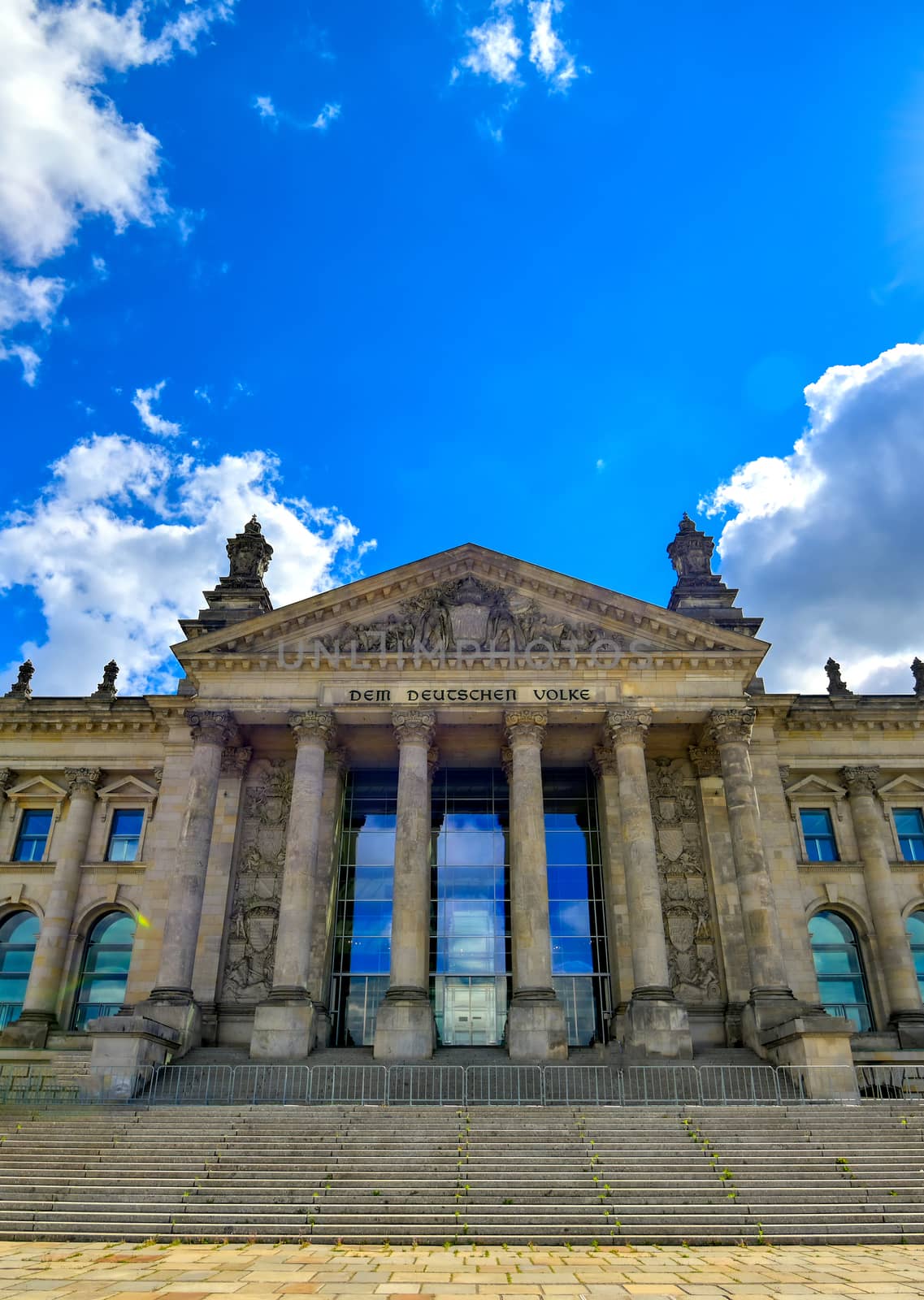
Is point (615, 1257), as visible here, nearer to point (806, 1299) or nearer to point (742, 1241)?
point (742, 1241)

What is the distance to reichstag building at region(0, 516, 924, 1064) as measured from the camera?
31281 mm

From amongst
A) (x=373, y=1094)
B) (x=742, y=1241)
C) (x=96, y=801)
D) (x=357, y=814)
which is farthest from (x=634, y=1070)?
(x=96, y=801)

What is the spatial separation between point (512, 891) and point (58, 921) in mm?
17656

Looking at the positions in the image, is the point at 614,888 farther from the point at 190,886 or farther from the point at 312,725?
the point at 190,886

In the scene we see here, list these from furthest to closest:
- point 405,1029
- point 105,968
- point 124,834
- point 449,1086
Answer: point 124,834 < point 105,968 < point 405,1029 < point 449,1086

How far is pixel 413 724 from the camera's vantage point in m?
33.1

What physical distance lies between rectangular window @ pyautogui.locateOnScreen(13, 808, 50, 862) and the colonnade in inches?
396

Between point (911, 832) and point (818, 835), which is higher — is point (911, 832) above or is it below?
above

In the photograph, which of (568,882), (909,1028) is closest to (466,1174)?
(568,882)

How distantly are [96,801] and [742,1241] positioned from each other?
3089 centimetres

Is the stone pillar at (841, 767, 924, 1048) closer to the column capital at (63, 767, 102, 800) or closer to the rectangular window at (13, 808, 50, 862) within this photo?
the column capital at (63, 767, 102, 800)

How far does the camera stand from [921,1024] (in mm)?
33750

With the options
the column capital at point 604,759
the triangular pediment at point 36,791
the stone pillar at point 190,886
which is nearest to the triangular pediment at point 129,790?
the triangular pediment at point 36,791

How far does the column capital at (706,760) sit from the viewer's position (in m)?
35.6
